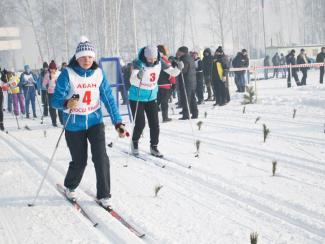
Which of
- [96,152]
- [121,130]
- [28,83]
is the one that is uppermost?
[28,83]

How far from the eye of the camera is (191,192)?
4781 millimetres

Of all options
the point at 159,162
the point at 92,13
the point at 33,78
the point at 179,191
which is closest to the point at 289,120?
the point at 159,162

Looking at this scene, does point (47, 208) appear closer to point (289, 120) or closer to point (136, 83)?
point (136, 83)

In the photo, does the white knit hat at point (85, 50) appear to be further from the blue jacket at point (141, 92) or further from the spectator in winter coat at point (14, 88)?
the spectator in winter coat at point (14, 88)

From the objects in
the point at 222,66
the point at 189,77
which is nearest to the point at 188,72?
the point at 189,77

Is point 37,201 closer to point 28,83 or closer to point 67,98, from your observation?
point 67,98

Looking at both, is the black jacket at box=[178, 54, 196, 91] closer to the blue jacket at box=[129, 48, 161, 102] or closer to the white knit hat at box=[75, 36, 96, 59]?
the blue jacket at box=[129, 48, 161, 102]

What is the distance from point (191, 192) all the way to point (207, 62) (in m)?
9.95

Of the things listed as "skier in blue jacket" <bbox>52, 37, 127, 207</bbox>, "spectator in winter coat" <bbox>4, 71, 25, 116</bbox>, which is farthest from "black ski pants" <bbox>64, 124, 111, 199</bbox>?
"spectator in winter coat" <bbox>4, 71, 25, 116</bbox>

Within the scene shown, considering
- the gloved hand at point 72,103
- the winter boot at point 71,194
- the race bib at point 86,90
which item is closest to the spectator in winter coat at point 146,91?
the race bib at point 86,90

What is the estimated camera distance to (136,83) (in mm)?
6672

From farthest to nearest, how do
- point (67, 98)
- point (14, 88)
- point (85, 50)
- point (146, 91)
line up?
point (14, 88)
point (146, 91)
point (67, 98)
point (85, 50)

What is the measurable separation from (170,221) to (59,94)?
5.89 feet

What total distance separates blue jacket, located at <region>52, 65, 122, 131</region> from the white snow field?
3.04 ft
